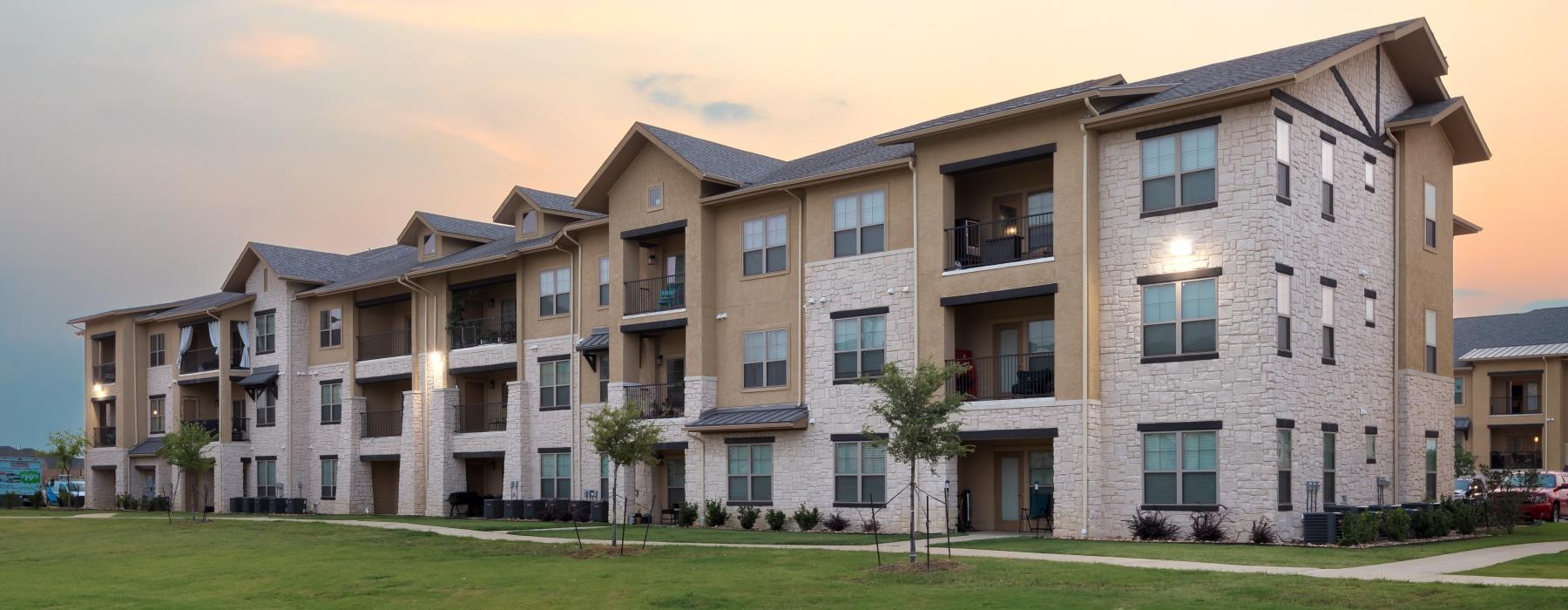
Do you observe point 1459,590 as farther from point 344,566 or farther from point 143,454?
point 143,454

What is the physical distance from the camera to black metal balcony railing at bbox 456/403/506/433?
49281 mm

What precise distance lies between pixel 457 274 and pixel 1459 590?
37109 mm

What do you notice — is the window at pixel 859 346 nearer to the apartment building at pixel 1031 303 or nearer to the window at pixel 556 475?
the apartment building at pixel 1031 303

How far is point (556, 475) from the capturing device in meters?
45.1

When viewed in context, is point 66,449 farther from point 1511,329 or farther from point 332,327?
point 1511,329

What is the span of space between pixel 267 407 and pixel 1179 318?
40227 mm

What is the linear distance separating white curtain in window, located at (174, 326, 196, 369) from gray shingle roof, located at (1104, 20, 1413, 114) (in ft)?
150

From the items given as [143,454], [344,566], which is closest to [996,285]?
[344,566]

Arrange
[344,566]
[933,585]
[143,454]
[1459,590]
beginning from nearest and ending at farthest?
[1459,590] < [933,585] < [344,566] < [143,454]

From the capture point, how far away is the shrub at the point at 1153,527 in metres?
29.3

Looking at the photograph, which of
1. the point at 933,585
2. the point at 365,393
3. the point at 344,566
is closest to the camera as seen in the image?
the point at 933,585

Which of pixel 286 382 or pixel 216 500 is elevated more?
pixel 286 382

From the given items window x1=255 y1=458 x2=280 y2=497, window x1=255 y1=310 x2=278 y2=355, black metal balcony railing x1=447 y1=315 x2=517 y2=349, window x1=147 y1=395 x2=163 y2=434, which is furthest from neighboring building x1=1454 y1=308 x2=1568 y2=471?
window x1=147 y1=395 x2=163 y2=434

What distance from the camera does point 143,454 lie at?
63750 millimetres
